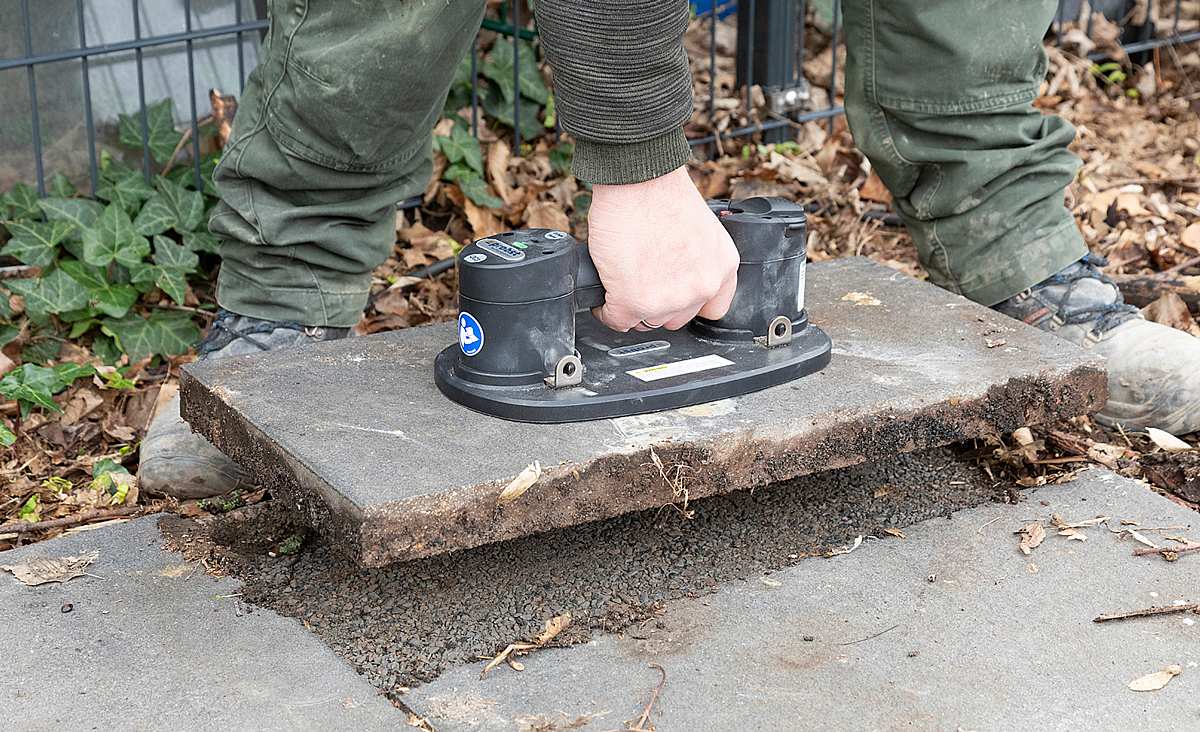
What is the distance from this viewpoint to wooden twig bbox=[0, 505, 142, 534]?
2.23 meters

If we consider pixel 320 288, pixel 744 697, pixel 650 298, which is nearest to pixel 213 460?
pixel 320 288

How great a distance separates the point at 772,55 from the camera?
4.00 metres

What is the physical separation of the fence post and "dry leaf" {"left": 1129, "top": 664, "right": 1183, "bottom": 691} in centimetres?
255

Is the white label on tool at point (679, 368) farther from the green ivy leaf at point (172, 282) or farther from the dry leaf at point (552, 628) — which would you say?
the green ivy leaf at point (172, 282)

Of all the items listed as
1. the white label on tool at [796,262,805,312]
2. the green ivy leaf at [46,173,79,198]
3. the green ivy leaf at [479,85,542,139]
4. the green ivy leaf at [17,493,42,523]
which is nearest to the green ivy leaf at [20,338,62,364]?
the green ivy leaf at [46,173,79,198]

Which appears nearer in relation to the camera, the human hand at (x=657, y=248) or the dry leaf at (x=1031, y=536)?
the human hand at (x=657, y=248)

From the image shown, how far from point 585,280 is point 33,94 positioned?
161 centimetres

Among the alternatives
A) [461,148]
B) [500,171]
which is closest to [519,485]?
[461,148]

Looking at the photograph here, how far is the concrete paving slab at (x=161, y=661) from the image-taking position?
1.67 meters

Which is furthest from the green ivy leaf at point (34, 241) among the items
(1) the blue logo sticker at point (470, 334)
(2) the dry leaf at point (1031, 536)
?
(2) the dry leaf at point (1031, 536)

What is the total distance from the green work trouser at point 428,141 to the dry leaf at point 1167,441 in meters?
0.38

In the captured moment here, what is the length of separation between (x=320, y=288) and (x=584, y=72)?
2.84 ft

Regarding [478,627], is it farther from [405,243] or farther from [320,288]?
[405,243]

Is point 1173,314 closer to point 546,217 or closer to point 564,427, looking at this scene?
point 546,217
